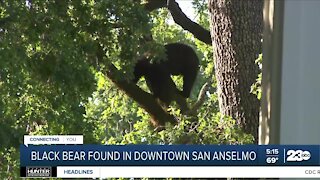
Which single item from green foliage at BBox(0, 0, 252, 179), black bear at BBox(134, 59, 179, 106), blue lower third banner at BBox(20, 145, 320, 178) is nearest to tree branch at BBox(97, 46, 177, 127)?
black bear at BBox(134, 59, 179, 106)

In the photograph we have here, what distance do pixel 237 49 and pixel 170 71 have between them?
2091mm

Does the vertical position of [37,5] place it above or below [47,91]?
above

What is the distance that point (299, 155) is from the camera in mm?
2037

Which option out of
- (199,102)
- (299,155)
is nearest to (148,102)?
(199,102)

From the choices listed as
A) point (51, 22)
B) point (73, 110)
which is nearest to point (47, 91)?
point (73, 110)

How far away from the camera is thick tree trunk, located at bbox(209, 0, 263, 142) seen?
20.8 ft

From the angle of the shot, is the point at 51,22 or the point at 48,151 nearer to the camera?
the point at 48,151

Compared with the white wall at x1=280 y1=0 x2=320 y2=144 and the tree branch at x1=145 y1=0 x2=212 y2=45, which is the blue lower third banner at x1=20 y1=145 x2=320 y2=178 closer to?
the white wall at x1=280 y1=0 x2=320 y2=144

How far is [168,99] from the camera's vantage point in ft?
27.1

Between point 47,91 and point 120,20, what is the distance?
1.02 metres

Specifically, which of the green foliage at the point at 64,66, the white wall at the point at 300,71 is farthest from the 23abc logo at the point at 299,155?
the green foliage at the point at 64,66

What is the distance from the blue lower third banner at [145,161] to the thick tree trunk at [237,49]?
3649mm

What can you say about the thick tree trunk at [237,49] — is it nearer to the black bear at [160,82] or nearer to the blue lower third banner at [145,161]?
the black bear at [160,82]

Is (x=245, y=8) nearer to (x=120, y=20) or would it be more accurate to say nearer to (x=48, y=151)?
(x=120, y=20)
